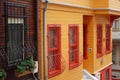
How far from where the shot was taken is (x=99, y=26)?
1778cm

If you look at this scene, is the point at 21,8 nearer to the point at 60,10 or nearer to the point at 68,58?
the point at 60,10

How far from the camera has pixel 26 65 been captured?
952 cm

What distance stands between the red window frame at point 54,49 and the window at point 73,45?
1.28 m

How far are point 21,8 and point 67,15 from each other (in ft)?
12.4

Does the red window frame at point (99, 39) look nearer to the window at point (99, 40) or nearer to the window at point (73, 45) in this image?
the window at point (99, 40)

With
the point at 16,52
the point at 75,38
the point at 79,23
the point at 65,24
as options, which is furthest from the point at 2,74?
the point at 79,23

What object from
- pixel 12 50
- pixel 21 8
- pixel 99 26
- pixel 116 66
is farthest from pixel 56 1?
pixel 116 66

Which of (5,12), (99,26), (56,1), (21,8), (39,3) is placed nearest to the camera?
(5,12)

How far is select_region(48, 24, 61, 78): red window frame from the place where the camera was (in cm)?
1194

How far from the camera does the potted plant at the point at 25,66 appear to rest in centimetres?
931

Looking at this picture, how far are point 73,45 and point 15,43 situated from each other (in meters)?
4.92

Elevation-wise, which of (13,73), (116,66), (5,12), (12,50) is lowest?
(116,66)

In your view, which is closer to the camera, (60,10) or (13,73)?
(13,73)

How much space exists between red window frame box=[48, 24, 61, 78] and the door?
6.96ft
